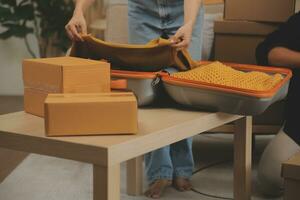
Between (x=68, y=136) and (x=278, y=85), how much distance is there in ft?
1.78

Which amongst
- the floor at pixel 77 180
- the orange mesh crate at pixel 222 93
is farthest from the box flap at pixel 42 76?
the floor at pixel 77 180

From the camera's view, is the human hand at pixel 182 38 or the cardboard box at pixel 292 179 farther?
the human hand at pixel 182 38

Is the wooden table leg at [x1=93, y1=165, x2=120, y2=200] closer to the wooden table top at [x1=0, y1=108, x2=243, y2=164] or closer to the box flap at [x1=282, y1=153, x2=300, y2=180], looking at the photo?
the wooden table top at [x1=0, y1=108, x2=243, y2=164]

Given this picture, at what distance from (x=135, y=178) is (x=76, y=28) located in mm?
683

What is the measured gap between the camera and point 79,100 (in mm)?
1076

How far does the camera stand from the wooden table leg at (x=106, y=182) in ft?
3.28

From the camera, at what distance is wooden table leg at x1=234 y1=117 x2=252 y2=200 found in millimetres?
1587

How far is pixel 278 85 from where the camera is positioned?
1.34 m

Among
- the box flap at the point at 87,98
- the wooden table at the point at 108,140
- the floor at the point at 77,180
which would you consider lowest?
the floor at the point at 77,180

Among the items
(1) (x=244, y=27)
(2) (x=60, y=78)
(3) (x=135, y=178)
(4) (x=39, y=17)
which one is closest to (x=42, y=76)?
(2) (x=60, y=78)

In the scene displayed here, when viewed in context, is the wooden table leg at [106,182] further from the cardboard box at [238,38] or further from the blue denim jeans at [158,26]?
the cardboard box at [238,38]

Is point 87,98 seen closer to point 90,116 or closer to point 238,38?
point 90,116

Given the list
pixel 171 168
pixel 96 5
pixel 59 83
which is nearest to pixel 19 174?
pixel 171 168

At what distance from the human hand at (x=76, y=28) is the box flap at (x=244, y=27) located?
851mm
